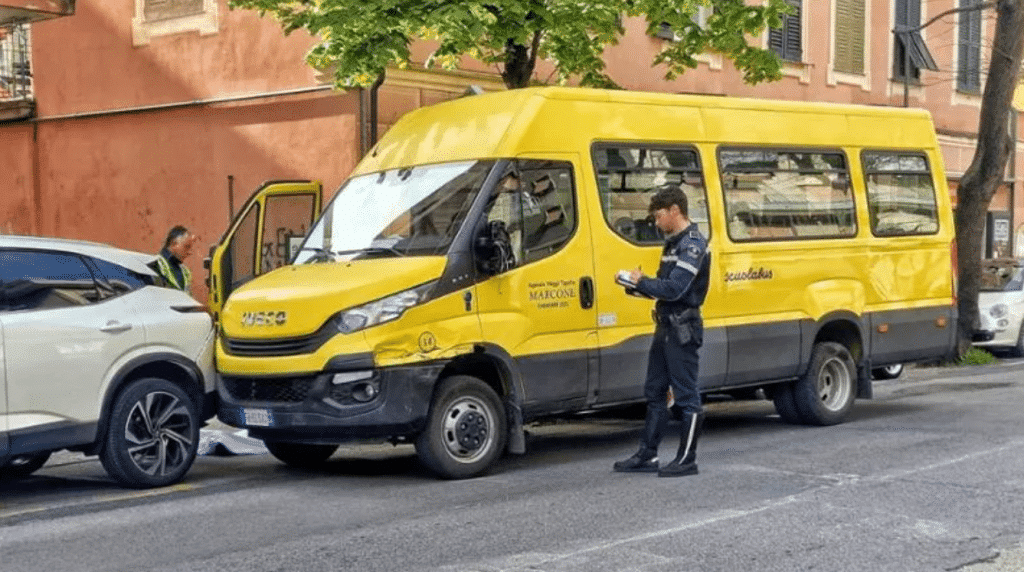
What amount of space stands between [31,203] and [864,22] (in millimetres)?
14976

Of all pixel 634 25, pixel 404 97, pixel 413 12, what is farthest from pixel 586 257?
pixel 634 25

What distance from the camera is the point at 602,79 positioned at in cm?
1661

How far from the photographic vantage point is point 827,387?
44.0 feet

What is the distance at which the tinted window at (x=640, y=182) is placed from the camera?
1155 centimetres

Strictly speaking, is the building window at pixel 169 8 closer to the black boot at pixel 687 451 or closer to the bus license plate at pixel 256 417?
the bus license plate at pixel 256 417

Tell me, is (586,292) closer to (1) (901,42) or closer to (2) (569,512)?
(2) (569,512)

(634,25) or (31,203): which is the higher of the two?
(634,25)

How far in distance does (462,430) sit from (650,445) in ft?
4.16

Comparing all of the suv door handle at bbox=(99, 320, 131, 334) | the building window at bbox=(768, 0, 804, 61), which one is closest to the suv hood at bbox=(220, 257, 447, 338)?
the suv door handle at bbox=(99, 320, 131, 334)

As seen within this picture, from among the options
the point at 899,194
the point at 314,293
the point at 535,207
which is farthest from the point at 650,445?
the point at 899,194

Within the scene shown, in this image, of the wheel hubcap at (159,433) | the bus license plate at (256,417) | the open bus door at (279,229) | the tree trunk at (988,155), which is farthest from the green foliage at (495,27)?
the tree trunk at (988,155)

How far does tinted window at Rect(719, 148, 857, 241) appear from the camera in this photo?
41.5 feet

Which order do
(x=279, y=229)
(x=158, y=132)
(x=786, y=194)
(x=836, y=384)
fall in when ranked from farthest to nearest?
(x=158, y=132) < (x=279, y=229) < (x=836, y=384) < (x=786, y=194)

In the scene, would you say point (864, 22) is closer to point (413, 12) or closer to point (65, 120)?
point (65, 120)
